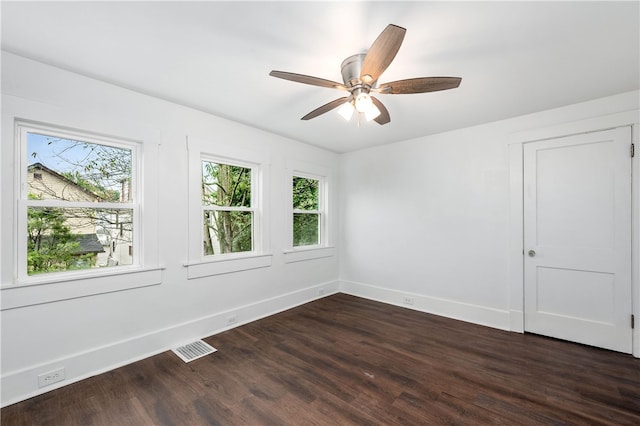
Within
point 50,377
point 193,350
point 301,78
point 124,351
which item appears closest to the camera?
point 301,78

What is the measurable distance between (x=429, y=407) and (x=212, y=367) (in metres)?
1.80

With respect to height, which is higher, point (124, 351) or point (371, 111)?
point (371, 111)

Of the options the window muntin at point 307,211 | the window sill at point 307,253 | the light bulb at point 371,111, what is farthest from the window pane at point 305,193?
the light bulb at point 371,111

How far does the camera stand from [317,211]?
4.62 meters

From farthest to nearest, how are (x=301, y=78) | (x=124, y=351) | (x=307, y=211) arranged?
(x=307, y=211), (x=124, y=351), (x=301, y=78)

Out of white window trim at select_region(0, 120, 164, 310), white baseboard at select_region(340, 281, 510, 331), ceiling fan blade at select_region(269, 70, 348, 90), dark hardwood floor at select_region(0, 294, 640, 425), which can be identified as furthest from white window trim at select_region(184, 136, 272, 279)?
white baseboard at select_region(340, 281, 510, 331)

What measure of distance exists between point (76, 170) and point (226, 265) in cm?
166

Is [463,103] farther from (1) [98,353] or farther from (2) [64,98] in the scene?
(1) [98,353]

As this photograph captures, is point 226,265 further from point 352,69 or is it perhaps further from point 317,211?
point 352,69

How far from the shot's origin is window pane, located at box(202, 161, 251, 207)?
126 inches

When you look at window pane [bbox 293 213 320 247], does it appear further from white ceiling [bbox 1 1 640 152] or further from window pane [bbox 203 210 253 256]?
white ceiling [bbox 1 1 640 152]

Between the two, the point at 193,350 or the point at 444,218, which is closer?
the point at 193,350

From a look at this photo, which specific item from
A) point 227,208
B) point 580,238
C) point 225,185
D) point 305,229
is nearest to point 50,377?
point 227,208

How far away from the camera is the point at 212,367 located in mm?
2389
